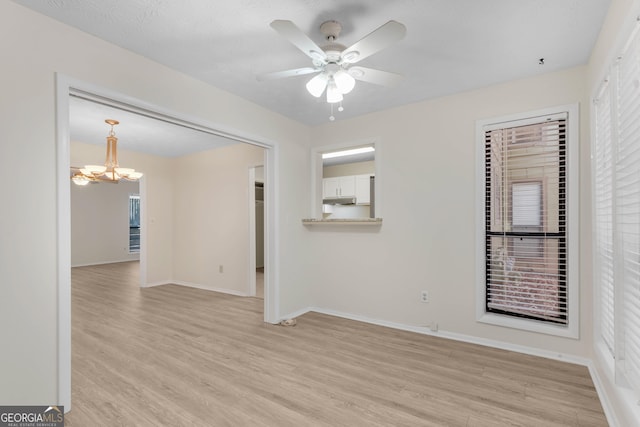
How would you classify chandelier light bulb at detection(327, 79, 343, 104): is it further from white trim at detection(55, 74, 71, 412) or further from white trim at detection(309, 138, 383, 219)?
white trim at detection(55, 74, 71, 412)

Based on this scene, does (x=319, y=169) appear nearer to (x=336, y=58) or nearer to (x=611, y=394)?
(x=336, y=58)

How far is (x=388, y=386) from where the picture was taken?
2262mm

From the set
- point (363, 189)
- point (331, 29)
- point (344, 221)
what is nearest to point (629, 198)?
point (331, 29)

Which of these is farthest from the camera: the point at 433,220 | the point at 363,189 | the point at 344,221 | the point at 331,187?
the point at 331,187

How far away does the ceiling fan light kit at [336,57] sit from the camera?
5.42 feet

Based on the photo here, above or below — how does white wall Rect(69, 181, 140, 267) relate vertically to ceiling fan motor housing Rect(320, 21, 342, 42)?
below

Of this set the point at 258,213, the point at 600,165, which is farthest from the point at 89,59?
the point at 258,213

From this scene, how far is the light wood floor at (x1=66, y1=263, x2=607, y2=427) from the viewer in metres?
1.92

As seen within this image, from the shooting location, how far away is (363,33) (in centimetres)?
211

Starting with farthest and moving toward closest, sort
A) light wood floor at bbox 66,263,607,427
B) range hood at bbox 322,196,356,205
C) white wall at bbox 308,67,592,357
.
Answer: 1. range hood at bbox 322,196,356,205
2. white wall at bbox 308,67,592,357
3. light wood floor at bbox 66,263,607,427

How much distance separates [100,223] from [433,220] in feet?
29.9

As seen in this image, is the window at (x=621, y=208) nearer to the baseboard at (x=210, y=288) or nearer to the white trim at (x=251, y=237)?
the white trim at (x=251, y=237)

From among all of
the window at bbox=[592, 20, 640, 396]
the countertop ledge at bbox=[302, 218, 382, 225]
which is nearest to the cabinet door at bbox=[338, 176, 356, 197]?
the countertop ledge at bbox=[302, 218, 382, 225]

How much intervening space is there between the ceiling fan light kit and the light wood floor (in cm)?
212
